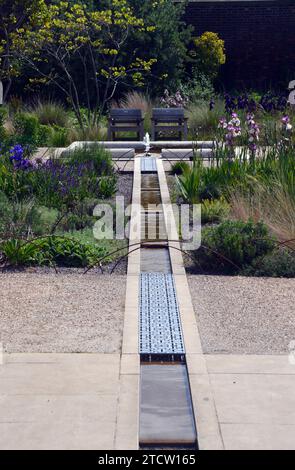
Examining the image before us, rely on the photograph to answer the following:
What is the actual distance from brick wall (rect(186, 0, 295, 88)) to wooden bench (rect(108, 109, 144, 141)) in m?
7.55

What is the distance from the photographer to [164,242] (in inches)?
359

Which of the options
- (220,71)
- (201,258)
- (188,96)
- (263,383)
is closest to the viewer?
(263,383)

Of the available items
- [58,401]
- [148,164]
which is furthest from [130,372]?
[148,164]

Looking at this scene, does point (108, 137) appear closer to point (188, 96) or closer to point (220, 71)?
point (188, 96)

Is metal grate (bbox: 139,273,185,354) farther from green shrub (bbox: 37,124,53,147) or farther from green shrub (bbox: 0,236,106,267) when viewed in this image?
green shrub (bbox: 37,124,53,147)

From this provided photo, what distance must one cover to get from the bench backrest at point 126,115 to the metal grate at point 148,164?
3.40 m

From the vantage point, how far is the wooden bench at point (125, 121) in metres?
17.9

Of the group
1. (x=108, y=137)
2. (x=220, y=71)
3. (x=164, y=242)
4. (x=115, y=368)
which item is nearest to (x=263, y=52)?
(x=220, y=71)

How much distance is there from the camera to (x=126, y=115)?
18.2 metres

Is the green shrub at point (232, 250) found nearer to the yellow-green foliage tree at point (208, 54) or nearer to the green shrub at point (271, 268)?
the green shrub at point (271, 268)

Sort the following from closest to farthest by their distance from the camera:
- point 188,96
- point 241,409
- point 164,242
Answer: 1. point 241,409
2. point 164,242
3. point 188,96

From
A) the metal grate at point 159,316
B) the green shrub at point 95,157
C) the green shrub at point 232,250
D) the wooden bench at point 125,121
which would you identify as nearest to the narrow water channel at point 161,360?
the metal grate at point 159,316

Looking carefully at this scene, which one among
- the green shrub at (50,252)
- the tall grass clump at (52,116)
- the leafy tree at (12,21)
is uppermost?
the leafy tree at (12,21)
